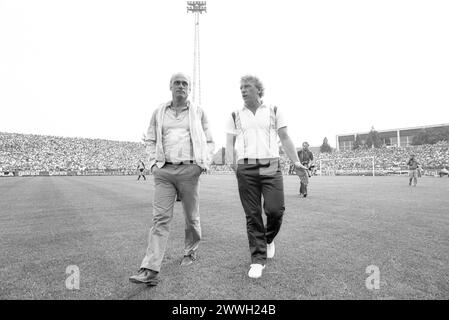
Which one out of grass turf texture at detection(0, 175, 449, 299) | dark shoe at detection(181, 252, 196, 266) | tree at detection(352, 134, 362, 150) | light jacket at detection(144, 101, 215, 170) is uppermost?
tree at detection(352, 134, 362, 150)

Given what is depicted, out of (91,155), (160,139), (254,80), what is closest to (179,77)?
(160,139)

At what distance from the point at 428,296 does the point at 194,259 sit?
8.18 feet

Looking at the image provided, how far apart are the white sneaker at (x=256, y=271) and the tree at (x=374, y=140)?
86554mm

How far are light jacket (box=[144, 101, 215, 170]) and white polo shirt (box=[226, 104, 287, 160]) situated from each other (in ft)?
1.45

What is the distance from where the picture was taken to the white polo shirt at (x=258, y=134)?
362 cm

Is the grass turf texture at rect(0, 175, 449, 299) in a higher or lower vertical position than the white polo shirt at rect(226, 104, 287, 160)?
lower

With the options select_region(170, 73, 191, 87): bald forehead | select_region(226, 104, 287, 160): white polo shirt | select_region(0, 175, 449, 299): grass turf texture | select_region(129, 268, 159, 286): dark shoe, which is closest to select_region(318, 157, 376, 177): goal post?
select_region(0, 175, 449, 299): grass turf texture

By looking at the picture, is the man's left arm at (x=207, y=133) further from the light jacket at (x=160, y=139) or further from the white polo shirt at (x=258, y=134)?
the white polo shirt at (x=258, y=134)

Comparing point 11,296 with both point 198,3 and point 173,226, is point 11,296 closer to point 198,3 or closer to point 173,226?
point 173,226

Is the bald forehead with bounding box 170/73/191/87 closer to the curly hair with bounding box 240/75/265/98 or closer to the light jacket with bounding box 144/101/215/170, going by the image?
the light jacket with bounding box 144/101/215/170

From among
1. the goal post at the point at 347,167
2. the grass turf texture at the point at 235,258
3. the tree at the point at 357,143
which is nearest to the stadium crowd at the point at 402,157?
the goal post at the point at 347,167

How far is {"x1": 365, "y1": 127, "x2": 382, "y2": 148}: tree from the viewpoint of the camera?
8119 cm
